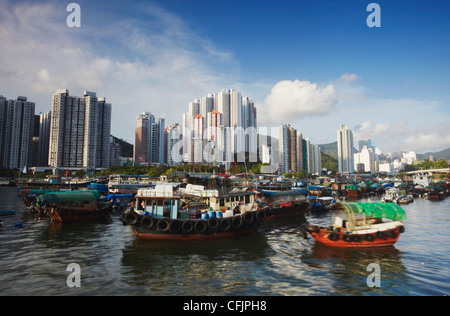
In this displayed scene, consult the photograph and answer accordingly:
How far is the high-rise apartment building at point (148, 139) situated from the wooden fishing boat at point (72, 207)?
9651 cm

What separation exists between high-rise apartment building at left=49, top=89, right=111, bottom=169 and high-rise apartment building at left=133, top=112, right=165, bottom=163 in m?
24.4

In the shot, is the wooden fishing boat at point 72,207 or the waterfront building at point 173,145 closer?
the wooden fishing boat at point 72,207

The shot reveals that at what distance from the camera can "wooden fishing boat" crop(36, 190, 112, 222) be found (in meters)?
22.6

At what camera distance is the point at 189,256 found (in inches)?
545

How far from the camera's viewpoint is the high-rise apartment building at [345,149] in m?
166

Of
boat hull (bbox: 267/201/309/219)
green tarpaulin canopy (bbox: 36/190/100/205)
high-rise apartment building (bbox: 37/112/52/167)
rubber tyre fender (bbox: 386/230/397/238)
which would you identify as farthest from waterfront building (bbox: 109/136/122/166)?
rubber tyre fender (bbox: 386/230/397/238)

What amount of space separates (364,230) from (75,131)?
102 meters

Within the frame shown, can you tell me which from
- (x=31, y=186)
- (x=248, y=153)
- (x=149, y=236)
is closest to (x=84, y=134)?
(x=31, y=186)

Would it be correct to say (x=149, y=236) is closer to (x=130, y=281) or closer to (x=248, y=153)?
(x=130, y=281)

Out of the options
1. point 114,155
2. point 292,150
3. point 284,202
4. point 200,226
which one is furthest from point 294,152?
point 200,226

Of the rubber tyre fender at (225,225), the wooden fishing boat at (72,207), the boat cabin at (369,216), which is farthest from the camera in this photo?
the wooden fishing boat at (72,207)

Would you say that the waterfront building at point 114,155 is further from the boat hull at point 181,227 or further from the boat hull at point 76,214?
the boat hull at point 181,227

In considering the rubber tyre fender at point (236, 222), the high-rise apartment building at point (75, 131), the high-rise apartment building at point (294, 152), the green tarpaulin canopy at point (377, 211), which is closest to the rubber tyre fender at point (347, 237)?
the green tarpaulin canopy at point (377, 211)

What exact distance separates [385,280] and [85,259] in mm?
14527
